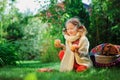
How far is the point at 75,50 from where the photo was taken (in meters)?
6.01

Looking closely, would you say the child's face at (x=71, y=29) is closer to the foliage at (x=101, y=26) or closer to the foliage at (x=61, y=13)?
the foliage at (x=101, y=26)

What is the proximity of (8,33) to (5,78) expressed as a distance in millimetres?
12986

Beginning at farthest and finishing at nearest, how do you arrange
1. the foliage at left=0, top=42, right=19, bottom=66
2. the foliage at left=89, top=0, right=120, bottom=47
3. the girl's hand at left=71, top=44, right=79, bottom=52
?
the foliage at left=89, top=0, right=120, bottom=47
the foliage at left=0, top=42, right=19, bottom=66
the girl's hand at left=71, top=44, right=79, bottom=52

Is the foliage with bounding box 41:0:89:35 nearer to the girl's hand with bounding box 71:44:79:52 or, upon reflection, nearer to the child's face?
the child's face

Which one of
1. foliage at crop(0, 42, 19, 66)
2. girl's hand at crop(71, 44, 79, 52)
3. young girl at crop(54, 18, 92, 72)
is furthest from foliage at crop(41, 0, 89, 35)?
girl's hand at crop(71, 44, 79, 52)

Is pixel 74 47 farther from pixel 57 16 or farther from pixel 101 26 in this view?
pixel 57 16

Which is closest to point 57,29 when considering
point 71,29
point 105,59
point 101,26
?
point 101,26

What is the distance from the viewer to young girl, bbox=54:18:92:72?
6020mm

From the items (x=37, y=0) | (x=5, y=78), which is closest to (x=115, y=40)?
(x=37, y=0)

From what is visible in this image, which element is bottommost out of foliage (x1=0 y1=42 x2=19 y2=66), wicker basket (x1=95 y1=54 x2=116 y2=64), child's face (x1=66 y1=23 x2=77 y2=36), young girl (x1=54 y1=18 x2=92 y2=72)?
foliage (x1=0 y1=42 x2=19 y2=66)

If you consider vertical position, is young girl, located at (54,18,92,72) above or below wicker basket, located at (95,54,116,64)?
above

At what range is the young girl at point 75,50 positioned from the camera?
19.7 feet

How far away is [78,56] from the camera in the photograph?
6082 millimetres

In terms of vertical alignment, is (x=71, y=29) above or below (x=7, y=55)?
above
